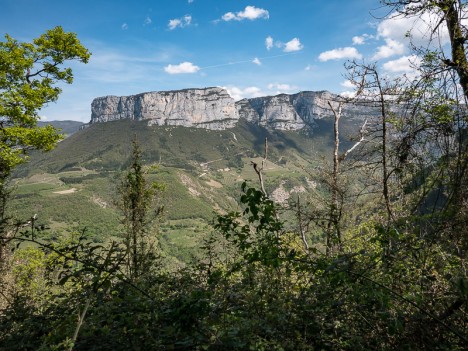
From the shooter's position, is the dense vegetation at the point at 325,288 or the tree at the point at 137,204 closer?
the dense vegetation at the point at 325,288

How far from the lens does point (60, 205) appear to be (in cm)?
15588

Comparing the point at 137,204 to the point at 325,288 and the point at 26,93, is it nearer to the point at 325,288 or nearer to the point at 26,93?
the point at 26,93

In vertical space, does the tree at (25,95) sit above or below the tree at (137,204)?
above

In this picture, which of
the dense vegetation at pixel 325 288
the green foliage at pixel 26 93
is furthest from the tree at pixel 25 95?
the dense vegetation at pixel 325 288

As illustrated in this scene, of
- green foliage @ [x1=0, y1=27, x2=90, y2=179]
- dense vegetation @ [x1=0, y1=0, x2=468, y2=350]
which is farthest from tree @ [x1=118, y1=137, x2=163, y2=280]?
dense vegetation @ [x1=0, y1=0, x2=468, y2=350]

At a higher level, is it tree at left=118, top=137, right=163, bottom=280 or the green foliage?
the green foliage

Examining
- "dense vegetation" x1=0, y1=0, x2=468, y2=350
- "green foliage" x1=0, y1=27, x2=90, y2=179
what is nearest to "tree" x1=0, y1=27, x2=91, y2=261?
"green foliage" x1=0, y1=27, x2=90, y2=179

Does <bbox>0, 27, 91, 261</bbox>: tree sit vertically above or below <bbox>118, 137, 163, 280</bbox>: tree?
above

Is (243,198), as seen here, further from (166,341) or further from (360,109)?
(360,109)

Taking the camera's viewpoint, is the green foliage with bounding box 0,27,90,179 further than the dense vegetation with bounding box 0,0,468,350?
Yes

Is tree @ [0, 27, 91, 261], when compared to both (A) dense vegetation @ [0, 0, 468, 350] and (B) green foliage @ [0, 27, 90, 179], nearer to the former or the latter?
(B) green foliage @ [0, 27, 90, 179]

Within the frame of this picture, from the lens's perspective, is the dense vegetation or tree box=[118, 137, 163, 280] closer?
the dense vegetation

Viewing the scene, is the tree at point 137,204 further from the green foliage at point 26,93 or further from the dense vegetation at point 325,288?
the dense vegetation at point 325,288

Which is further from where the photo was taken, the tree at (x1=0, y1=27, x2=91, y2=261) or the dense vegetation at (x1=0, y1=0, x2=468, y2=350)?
the tree at (x1=0, y1=27, x2=91, y2=261)
